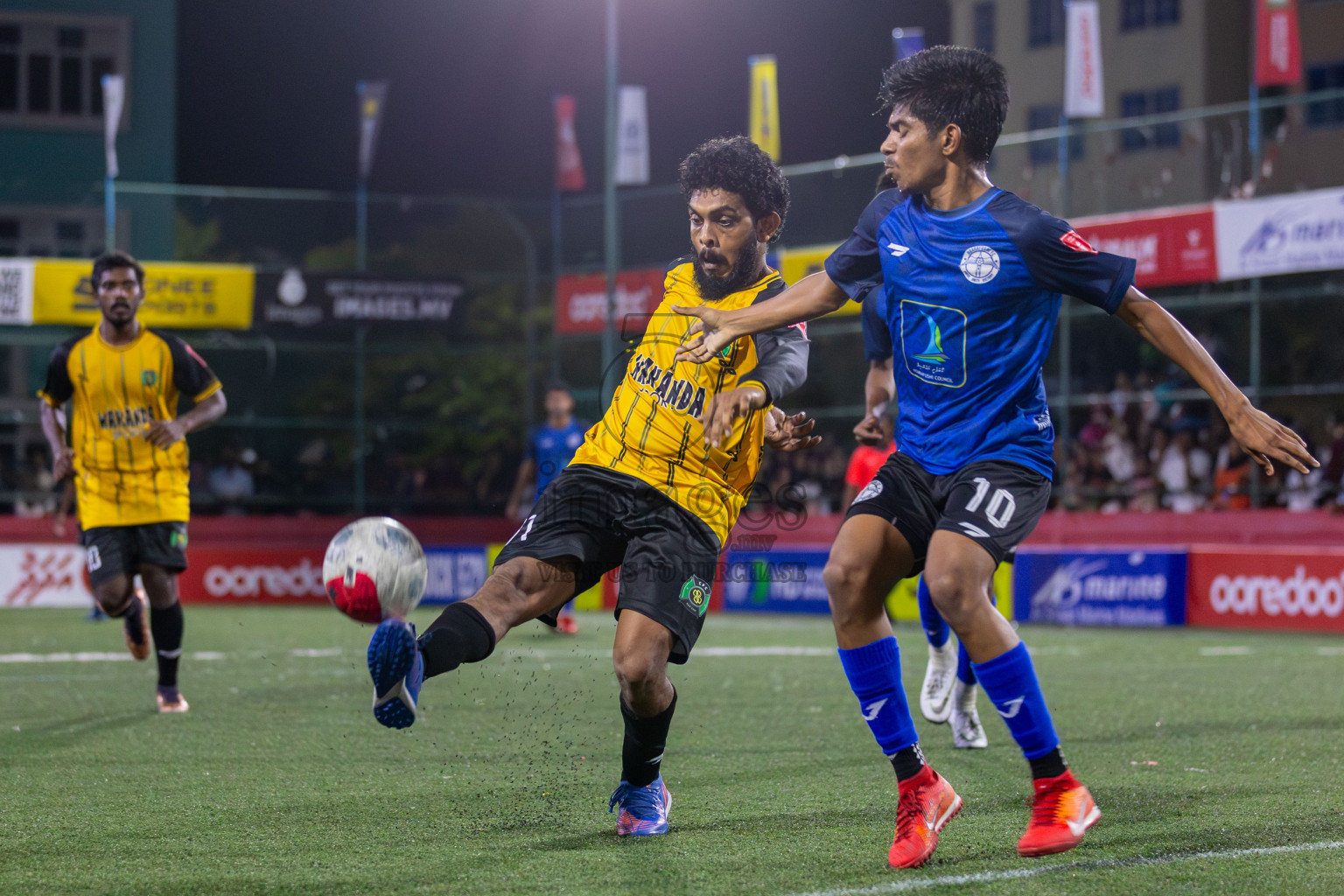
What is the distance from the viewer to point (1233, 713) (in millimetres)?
8227

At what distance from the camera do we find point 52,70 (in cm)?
2984

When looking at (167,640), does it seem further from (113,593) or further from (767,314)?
(767,314)

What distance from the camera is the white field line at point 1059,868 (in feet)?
13.1

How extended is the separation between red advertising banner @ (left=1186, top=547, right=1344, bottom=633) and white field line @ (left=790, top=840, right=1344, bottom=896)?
1117 centimetres

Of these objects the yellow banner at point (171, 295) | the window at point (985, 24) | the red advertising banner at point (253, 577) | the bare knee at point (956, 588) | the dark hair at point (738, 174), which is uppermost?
the window at point (985, 24)

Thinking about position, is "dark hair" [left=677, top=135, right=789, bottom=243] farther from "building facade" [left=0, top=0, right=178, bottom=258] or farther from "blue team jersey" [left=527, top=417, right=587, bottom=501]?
"building facade" [left=0, top=0, right=178, bottom=258]

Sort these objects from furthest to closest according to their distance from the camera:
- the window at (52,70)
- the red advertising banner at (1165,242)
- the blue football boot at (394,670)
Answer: the window at (52,70), the red advertising banner at (1165,242), the blue football boot at (394,670)

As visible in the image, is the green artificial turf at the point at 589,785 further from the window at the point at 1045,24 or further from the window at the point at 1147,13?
the window at the point at 1045,24

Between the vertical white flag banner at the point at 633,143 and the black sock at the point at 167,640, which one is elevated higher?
the vertical white flag banner at the point at 633,143

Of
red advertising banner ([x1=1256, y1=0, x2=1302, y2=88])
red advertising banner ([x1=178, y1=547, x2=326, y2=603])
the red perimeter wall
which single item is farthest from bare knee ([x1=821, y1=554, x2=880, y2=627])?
red advertising banner ([x1=1256, y1=0, x2=1302, y2=88])

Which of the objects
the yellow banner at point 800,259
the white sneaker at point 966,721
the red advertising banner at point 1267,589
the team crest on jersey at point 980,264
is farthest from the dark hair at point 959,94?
the yellow banner at point 800,259

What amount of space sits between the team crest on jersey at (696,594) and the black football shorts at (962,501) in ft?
1.72

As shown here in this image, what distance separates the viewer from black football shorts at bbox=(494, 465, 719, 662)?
4594mm

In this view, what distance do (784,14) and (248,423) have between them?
21.9 metres
